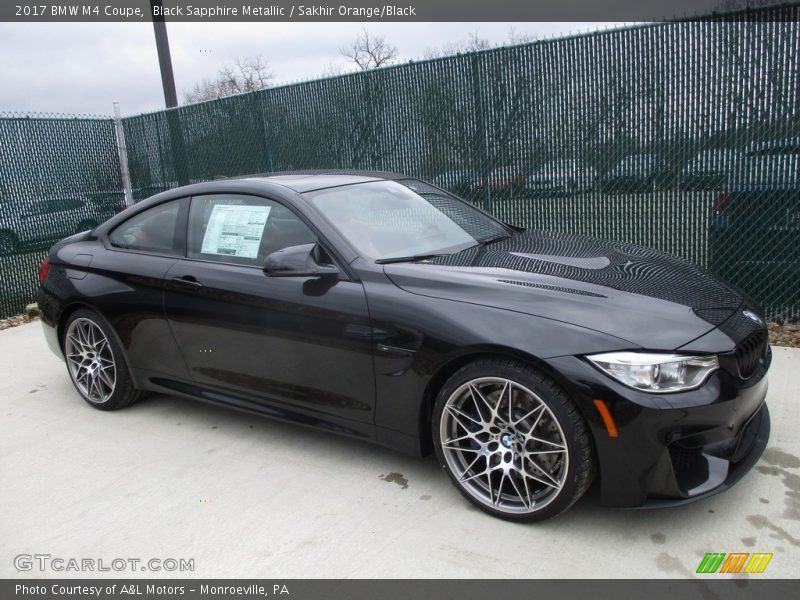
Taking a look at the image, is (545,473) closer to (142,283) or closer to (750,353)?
(750,353)

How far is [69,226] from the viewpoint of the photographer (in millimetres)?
8500

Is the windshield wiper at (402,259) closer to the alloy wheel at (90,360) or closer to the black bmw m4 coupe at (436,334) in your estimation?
the black bmw m4 coupe at (436,334)

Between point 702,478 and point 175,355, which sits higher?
point 175,355

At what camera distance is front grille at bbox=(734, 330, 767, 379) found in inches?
107

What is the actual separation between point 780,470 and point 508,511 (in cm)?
142

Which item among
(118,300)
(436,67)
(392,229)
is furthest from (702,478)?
(436,67)

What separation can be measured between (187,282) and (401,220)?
1297mm

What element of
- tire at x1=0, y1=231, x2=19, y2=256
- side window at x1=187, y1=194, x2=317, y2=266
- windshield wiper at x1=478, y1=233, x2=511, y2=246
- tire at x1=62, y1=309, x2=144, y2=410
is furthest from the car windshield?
tire at x1=0, y1=231, x2=19, y2=256

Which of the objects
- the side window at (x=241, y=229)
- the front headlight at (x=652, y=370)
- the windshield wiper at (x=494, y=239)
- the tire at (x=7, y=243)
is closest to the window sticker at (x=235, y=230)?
the side window at (x=241, y=229)

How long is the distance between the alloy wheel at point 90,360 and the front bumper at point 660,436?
313 cm

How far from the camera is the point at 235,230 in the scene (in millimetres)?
3781

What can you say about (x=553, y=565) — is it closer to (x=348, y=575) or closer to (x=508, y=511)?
(x=508, y=511)
